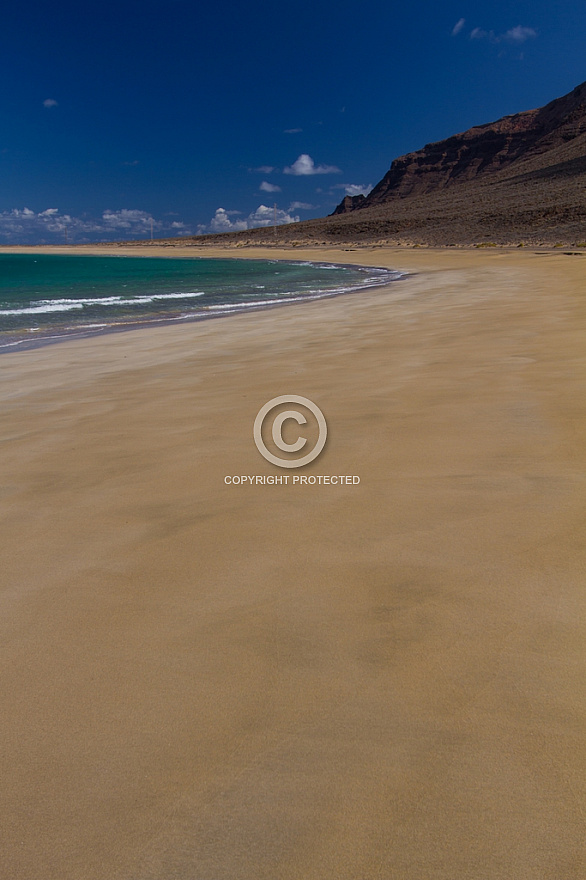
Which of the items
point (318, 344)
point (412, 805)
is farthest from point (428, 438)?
point (318, 344)

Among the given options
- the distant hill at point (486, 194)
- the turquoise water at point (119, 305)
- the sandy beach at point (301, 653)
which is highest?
the distant hill at point (486, 194)

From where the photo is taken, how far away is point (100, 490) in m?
3.14

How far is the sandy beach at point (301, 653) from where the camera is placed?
4.07ft

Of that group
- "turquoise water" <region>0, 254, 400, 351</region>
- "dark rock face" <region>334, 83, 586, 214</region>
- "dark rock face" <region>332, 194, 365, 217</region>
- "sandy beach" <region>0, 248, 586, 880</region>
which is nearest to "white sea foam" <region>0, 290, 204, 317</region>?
"turquoise water" <region>0, 254, 400, 351</region>

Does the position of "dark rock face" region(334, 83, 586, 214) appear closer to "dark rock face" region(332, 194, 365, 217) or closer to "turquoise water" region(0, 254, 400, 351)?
"dark rock face" region(332, 194, 365, 217)

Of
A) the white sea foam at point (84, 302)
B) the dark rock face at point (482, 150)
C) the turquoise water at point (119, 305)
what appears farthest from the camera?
the dark rock face at point (482, 150)

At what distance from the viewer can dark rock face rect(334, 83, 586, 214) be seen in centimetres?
10400

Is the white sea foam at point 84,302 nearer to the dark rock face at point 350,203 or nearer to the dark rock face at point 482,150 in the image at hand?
the dark rock face at point 482,150

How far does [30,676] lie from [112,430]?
2.69 m

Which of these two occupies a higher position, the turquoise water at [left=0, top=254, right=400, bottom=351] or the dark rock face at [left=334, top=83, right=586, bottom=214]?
the dark rock face at [left=334, top=83, right=586, bottom=214]

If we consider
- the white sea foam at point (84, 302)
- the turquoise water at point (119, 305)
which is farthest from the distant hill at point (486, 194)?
the white sea foam at point (84, 302)

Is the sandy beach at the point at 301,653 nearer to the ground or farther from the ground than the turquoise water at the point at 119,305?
nearer to the ground

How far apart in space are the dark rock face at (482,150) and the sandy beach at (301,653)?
111 meters

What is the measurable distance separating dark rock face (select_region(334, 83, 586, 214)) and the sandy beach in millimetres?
110524
